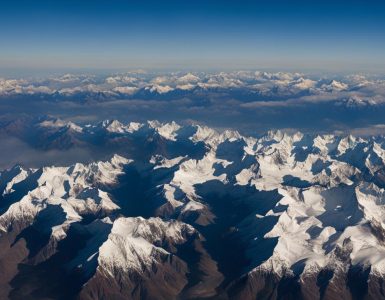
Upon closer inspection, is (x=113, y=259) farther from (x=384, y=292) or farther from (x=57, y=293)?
(x=384, y=292)

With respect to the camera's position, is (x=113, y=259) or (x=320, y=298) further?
(x=113, y=259)

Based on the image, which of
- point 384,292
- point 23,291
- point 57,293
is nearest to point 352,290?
point 384,292

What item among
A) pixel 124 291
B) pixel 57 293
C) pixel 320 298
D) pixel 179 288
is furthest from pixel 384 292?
pixel 57 293

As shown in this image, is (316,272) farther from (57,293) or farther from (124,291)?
(57,293)

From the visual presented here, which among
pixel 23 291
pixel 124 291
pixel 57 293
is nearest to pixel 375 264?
pixel 124 291

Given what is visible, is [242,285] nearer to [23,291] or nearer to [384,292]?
→ [384,292]

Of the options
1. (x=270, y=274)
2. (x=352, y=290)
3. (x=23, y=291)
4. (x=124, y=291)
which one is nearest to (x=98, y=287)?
(x=124, y=291)
